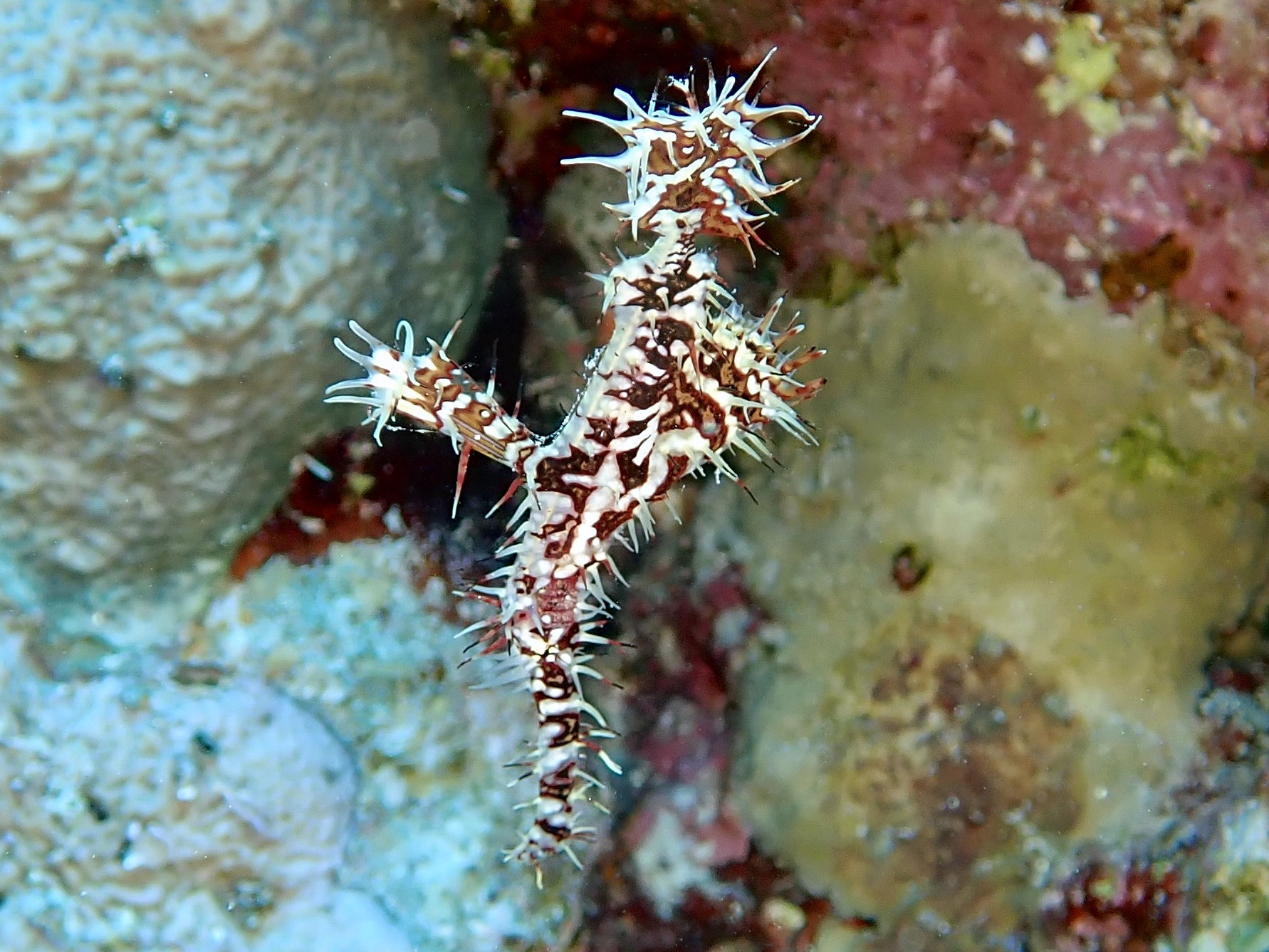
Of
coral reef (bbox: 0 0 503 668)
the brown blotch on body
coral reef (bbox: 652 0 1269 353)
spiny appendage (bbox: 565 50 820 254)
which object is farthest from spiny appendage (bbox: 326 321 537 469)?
the brown blotch on body

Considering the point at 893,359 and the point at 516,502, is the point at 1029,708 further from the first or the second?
the point at 516,502

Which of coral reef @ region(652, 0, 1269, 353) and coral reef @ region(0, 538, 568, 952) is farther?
coral reef @ region(0, 538, 568, 952)

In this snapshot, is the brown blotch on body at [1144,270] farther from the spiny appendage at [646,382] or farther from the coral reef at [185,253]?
the coral reef at [185,253]

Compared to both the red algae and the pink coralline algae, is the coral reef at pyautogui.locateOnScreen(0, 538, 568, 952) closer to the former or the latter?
the red algae

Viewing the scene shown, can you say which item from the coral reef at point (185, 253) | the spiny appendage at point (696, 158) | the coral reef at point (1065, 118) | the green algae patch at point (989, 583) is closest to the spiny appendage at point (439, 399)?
the coral reef at point (185, 253)

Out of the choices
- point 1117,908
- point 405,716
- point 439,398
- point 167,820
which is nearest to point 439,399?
point 439,398

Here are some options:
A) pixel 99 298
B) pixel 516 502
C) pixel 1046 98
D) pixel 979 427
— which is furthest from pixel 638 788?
pixel 1046 98
